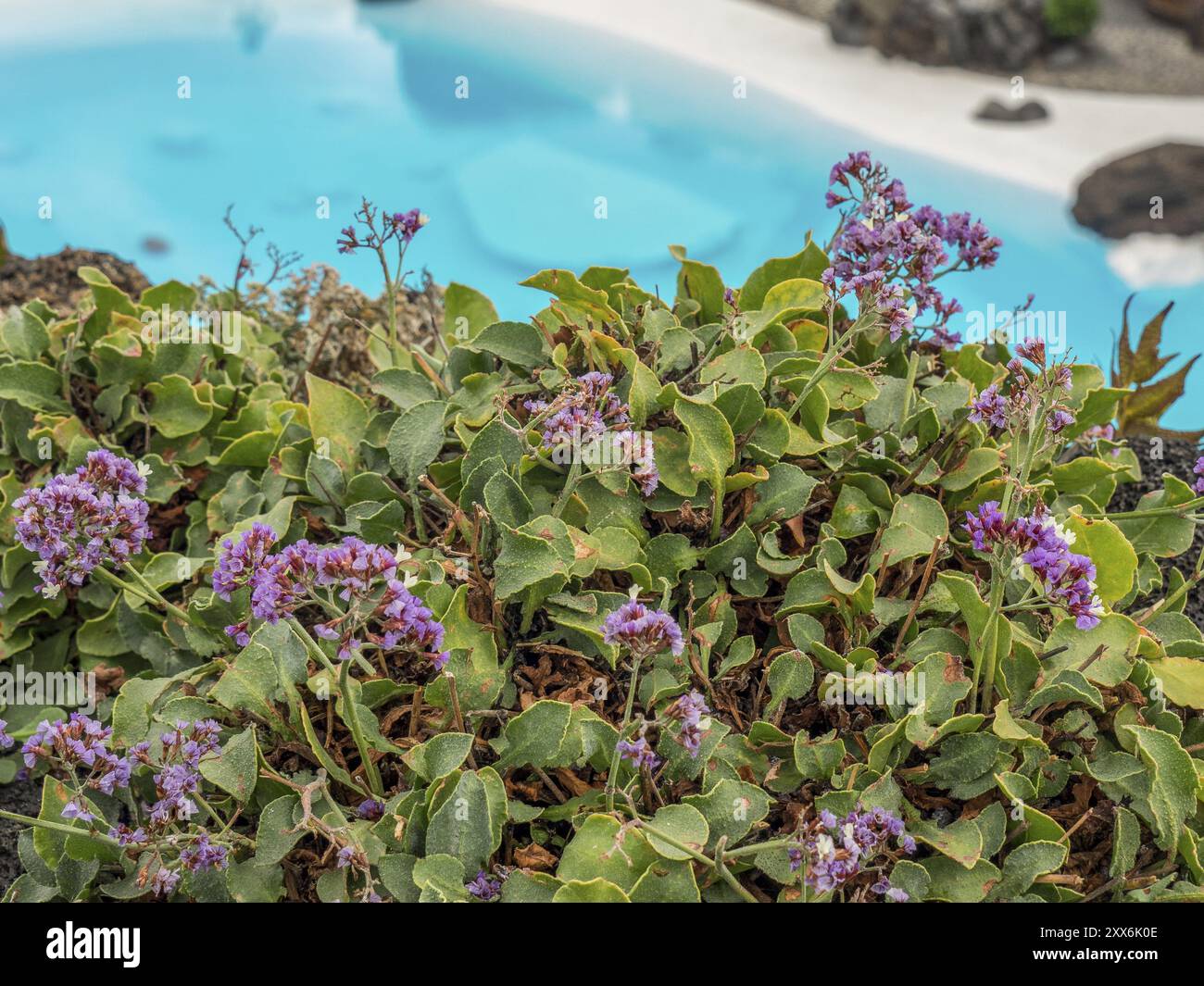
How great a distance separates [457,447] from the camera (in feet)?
6.52

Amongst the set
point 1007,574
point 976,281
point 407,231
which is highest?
point 407,231

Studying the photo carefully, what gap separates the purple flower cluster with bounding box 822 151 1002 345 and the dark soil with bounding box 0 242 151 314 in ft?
6.87

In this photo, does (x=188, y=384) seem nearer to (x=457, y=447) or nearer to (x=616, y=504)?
(x=457, y=447)

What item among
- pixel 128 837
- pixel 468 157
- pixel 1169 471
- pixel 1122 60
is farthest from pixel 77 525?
pixel 1122 60

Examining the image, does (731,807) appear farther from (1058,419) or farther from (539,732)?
(1058,419)

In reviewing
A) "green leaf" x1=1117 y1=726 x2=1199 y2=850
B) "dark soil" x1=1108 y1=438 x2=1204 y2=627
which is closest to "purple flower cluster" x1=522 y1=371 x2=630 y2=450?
"green leaf" x1=1117 y1=726 x2=1199 y2=850

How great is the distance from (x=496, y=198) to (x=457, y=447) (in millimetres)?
6134

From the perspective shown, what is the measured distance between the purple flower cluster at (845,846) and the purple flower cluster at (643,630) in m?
0.26

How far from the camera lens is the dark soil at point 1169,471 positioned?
2.11 meters

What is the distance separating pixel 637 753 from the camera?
1.45 metres

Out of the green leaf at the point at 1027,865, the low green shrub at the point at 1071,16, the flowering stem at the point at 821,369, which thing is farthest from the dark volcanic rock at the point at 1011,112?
the green leaf at the point at 1027,865

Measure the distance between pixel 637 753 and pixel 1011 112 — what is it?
816 cm
